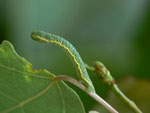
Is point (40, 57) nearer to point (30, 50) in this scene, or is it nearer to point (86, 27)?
point (30, 50)

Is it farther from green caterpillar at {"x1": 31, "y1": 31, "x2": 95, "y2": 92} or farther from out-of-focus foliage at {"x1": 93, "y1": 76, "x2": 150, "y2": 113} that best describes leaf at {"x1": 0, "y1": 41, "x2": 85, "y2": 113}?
out-of-focus foliage at {"x1": 93, "y1": 76, "x2": 150, "y2": 113}

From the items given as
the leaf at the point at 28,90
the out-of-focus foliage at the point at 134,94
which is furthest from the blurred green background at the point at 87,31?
the leaf at the point at 28,90

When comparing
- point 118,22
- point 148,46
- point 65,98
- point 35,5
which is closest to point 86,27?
point 118,22

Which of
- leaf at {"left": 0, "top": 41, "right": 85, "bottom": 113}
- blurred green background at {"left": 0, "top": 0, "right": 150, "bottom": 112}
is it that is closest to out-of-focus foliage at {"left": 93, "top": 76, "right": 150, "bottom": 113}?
blurred green background at {"left": 0, "top": 0, "right": 150, "bottom": 112}

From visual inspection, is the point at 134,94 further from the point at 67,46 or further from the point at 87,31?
the point at 87,31

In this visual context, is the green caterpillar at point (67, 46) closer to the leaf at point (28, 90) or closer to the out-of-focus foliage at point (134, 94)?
the leaf at point (28, 90)

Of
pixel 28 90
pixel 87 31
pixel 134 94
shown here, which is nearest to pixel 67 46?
pixel 28 90
